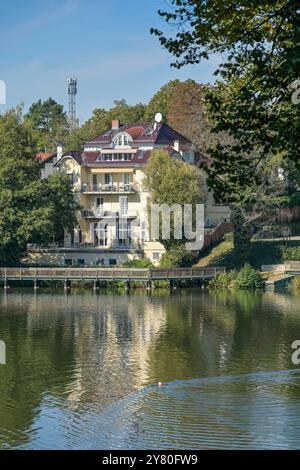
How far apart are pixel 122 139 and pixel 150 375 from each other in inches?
1962

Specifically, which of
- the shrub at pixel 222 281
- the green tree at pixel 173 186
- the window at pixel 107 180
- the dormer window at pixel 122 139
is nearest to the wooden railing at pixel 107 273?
the shrub at pixel 222 281

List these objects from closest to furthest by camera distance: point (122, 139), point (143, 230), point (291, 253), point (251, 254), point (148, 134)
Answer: point (291, 253), point (251, 254), point (143, 230), point (122, 139), point (148, 134)

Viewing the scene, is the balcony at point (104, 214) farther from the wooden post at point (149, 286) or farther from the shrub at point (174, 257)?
the wooden post at point (149, 286)

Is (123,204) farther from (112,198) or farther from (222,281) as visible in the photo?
(222,281)

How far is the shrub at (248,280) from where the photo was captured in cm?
6756

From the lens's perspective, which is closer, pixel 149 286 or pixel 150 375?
pixel 150 375

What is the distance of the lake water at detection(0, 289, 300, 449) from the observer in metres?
26.2

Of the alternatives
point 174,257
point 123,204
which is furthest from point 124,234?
point 174,257

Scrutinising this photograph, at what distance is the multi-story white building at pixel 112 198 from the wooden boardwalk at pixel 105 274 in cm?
797

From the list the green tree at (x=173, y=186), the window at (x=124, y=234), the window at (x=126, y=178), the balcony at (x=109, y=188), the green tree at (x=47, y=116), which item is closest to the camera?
the green tree at (x=173, y=186)

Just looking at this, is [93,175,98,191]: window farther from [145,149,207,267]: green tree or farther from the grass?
Answer: the grass

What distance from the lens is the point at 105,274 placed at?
230ft
